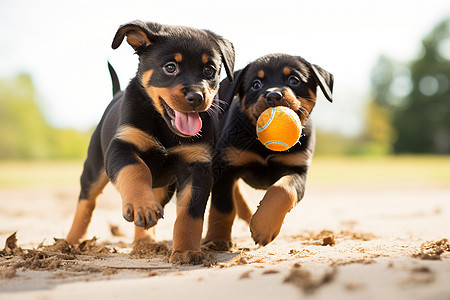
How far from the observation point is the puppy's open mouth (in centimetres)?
306

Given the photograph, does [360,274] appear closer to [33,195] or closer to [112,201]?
[112,201]

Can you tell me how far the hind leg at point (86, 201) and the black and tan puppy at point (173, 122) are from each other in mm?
752

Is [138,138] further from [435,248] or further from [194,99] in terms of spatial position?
[435,248]

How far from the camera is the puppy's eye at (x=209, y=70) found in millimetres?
3166

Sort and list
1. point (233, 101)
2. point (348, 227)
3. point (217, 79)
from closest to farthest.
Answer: point (217, 79) → point (233, 101) → point (348, 227)

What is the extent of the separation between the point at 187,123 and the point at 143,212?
67 centimetres

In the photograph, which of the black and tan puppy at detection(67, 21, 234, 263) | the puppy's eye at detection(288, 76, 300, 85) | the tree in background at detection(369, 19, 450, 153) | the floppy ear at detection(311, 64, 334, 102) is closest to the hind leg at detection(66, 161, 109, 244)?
the black and tan puppy at detection(67, 21, 234, 263)

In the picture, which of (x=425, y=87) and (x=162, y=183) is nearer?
(x=162, y=183)

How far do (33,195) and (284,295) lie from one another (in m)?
8.76

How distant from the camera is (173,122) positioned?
10.1 ft

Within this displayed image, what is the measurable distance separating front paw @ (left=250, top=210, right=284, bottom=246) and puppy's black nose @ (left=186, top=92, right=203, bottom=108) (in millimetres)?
834

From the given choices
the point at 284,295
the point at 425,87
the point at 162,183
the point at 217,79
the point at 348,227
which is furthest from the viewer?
the point at 425,87

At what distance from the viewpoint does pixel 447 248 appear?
9.77 ft

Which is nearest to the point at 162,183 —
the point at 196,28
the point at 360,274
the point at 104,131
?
the point at 104,131
